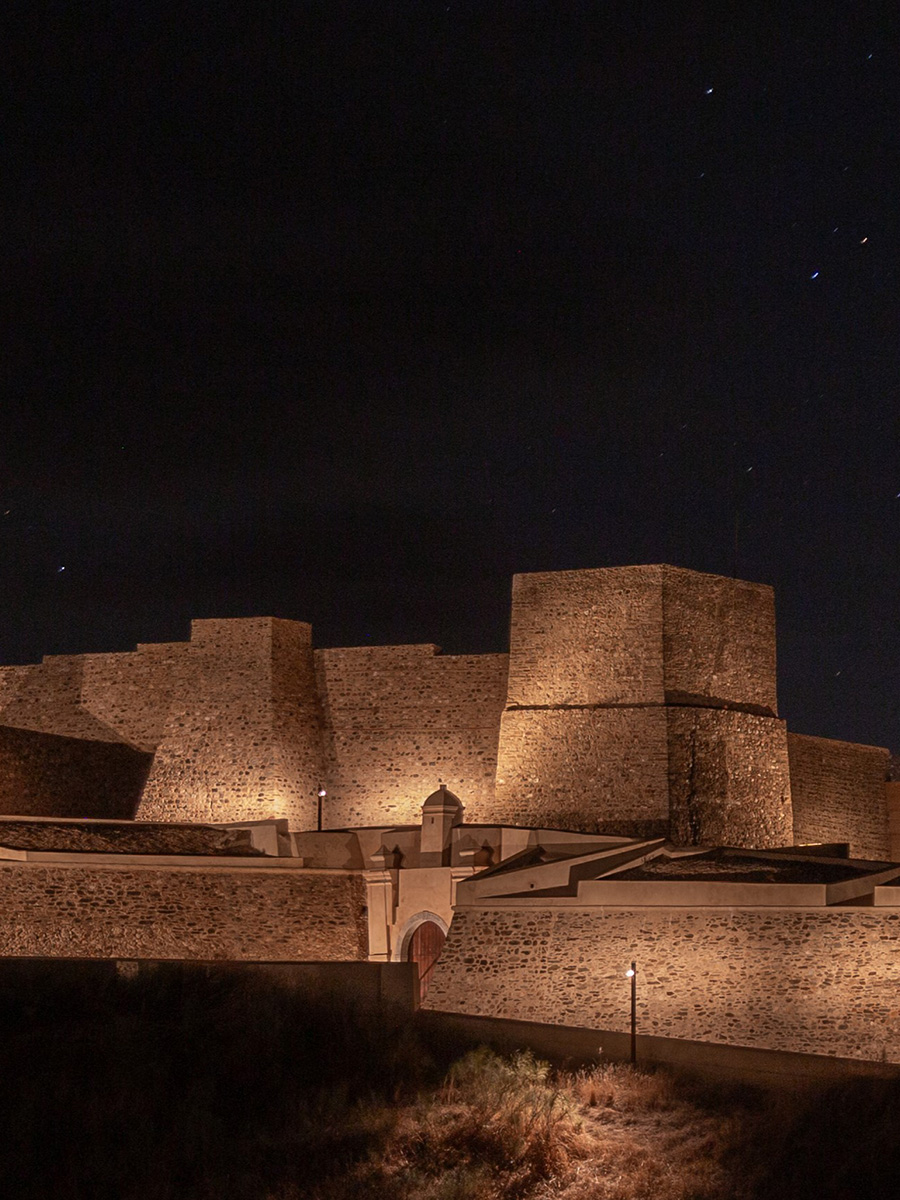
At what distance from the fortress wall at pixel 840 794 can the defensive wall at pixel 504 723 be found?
4 cm

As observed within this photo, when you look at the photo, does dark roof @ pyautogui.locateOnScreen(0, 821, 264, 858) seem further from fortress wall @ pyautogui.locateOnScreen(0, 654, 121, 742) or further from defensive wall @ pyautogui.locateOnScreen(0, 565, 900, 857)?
fortress wall @ pyautogui.locateOnScreen(0, 654, 121, 742)

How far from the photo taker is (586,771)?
3312cm

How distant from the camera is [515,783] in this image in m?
33.6

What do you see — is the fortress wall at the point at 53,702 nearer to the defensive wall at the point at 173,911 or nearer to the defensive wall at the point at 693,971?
the defensive wall at the point at 173,911

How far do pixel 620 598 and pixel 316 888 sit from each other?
272 inches

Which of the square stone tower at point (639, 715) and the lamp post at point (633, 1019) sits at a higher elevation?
the square stone tower at point (639, 715)

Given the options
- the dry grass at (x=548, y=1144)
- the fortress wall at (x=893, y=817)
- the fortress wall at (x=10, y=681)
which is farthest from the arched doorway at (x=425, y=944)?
the fortress wall at (x=893, y=817)

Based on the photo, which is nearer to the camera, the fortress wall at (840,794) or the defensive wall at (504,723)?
the defensive wall at (504,723)

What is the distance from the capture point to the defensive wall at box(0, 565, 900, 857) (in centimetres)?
3316

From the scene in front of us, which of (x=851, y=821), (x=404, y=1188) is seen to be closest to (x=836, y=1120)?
(x=404, y=1188)

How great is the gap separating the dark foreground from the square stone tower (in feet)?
24.6

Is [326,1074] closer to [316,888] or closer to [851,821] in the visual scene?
[316,888]

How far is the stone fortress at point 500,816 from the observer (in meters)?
26.2

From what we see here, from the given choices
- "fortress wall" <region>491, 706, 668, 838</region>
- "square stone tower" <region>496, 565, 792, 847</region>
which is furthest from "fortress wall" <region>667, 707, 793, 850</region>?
"fortress wall" <region>491, 706, 668, 838</region>
